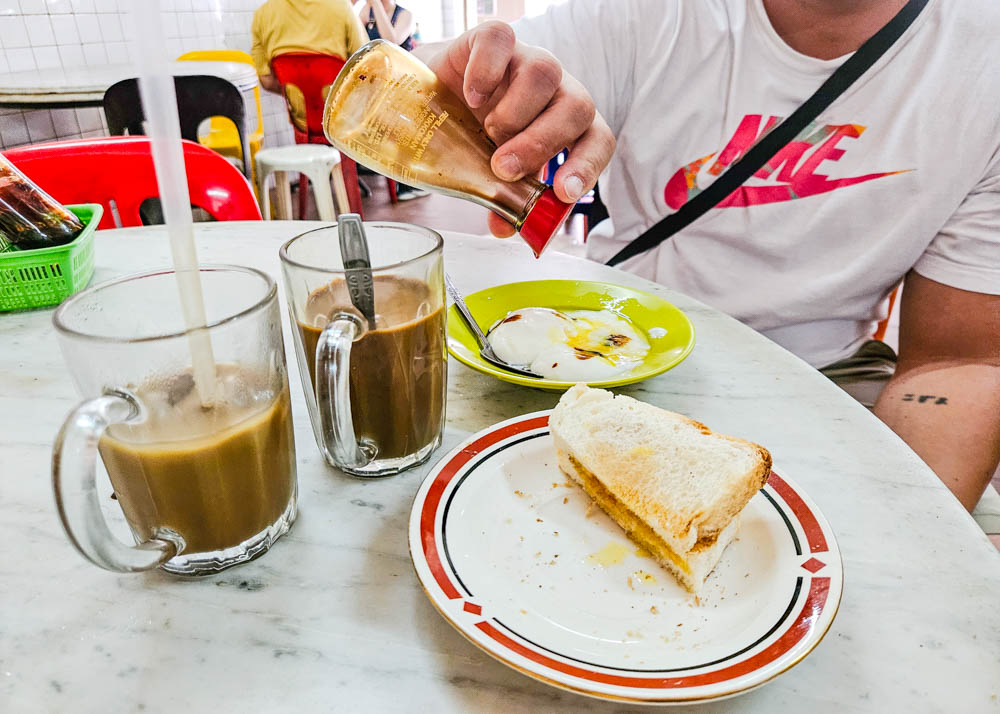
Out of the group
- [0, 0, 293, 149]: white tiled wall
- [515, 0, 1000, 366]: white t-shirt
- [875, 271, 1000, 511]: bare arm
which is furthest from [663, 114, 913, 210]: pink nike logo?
[0, 0, 293, 149]: white tiled wall

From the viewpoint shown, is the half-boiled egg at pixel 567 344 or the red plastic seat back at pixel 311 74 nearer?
the half-boiled egg at pixel 567 344

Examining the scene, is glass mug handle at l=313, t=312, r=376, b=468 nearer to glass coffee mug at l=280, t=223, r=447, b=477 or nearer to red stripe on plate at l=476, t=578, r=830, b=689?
glass coffee mug at l=280, t=223, r=447, b=477

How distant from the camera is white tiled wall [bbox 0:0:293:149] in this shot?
10.9 feet

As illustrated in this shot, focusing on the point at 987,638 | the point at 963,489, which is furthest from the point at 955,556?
the point at 963,489

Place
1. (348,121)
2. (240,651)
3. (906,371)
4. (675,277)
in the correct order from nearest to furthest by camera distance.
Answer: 1. (240,651)
2. (348,121)
3. (906,371)
4. (675,277)

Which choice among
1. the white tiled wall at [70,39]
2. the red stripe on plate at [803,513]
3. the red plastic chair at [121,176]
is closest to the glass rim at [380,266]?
the red stripe on plate at [803,513]

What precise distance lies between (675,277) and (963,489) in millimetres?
584

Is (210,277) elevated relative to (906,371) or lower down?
elevated

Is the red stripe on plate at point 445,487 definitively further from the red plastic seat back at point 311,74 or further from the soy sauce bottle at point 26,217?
the red plastic seat back at point 311,74

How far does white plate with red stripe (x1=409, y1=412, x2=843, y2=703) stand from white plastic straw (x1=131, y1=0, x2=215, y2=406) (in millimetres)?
200

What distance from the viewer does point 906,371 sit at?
1074 millimetres

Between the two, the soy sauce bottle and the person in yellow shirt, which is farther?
the person in yellow shirt

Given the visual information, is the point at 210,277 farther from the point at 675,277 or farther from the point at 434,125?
the point at 675,277

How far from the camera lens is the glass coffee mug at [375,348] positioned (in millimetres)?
532
